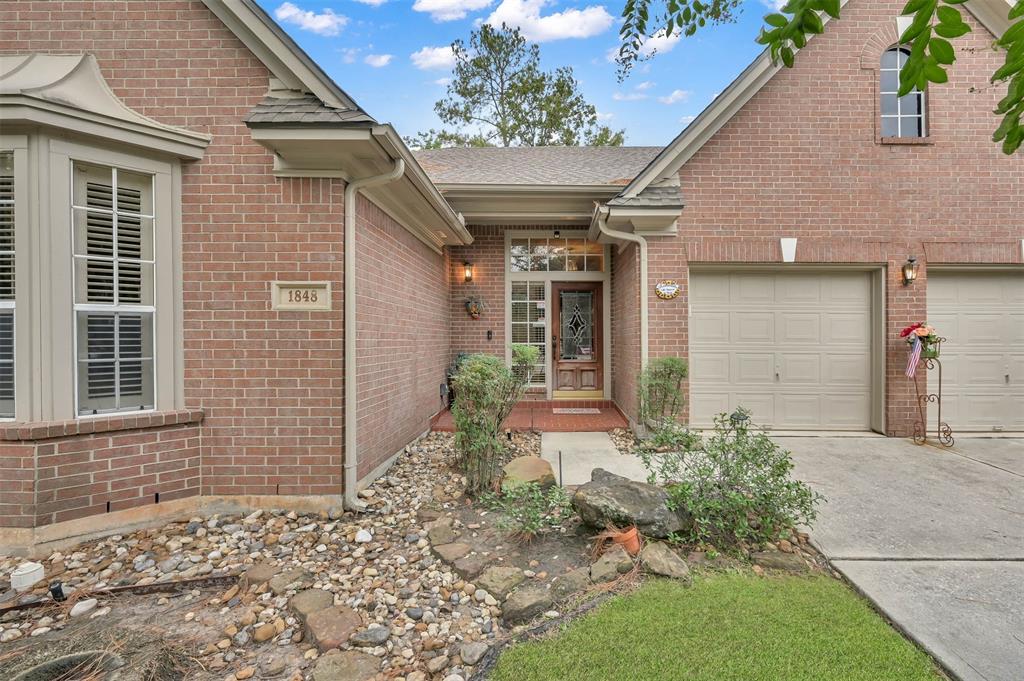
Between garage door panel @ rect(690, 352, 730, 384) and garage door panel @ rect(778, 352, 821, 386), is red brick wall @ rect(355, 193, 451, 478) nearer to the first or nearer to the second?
garage door panel @ rect(690, 352, 730, 384)

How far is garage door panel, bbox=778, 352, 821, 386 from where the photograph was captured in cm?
615

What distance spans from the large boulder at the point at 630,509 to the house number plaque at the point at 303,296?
2.70m

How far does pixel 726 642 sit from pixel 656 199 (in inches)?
193

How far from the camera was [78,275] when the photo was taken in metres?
3.32

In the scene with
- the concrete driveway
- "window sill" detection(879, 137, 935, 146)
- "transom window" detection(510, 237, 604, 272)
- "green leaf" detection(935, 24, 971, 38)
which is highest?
"window sill" detection(879, 137, 935, 146)

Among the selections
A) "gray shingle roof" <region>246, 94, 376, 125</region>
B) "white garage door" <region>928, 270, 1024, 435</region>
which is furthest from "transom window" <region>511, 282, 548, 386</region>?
"white garage door" <region>928, 270, 1024, 435</region>

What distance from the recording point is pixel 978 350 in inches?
240

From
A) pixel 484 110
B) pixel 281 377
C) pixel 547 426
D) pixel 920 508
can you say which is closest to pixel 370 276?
pixel 281 377

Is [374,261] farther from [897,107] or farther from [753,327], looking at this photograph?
[897,107]

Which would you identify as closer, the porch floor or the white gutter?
the white gutter

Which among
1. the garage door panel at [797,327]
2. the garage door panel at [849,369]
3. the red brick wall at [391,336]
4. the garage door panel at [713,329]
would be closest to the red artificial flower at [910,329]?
the garage door panel at [849,369]

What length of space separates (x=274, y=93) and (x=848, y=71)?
7.00 metres

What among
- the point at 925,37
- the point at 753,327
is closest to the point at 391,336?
the point at 925,37

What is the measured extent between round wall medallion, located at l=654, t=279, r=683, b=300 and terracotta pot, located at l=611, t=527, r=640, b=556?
11.9 feet
